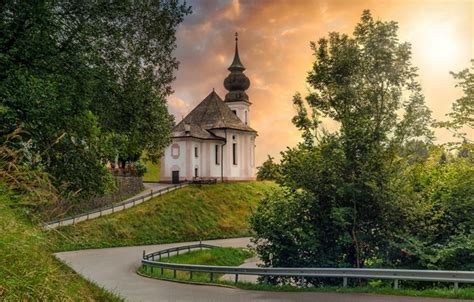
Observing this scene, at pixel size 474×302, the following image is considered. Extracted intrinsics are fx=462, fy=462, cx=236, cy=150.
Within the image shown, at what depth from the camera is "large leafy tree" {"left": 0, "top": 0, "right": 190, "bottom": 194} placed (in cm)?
→ 1306

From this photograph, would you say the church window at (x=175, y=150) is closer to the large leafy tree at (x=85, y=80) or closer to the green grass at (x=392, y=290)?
the large leafy tree at (x=85, y=80)

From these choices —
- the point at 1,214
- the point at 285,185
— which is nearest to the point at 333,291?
the point at 285,185

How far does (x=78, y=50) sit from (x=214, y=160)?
55.4 metres

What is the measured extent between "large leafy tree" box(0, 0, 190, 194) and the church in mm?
47132

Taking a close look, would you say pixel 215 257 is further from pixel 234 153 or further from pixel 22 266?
pixel 234 153

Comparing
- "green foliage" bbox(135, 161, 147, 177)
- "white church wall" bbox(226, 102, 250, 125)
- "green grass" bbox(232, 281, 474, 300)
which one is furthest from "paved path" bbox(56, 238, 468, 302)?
"white church wall" bbox(226, 102, 250, 125)

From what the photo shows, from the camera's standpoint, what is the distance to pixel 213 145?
232 ft

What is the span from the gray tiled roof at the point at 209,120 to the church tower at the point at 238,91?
2682 millimetres

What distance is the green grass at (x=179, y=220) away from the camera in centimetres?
4044

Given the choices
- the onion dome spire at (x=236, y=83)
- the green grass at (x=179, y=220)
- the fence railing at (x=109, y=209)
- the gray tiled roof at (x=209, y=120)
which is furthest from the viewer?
the onion dome spire at (x=236, y=83)

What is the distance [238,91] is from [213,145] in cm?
1506

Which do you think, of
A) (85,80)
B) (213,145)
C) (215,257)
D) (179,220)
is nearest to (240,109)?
(213,145)

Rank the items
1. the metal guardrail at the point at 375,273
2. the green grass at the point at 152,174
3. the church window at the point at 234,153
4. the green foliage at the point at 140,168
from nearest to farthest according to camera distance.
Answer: the metal guardrail at the point at 375,273
the green foliage at the point at 140,168
the church window at the point at 234,153
the green grass at the point at 152,174

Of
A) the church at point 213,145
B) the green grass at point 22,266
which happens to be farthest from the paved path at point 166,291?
the church at point 213,145
